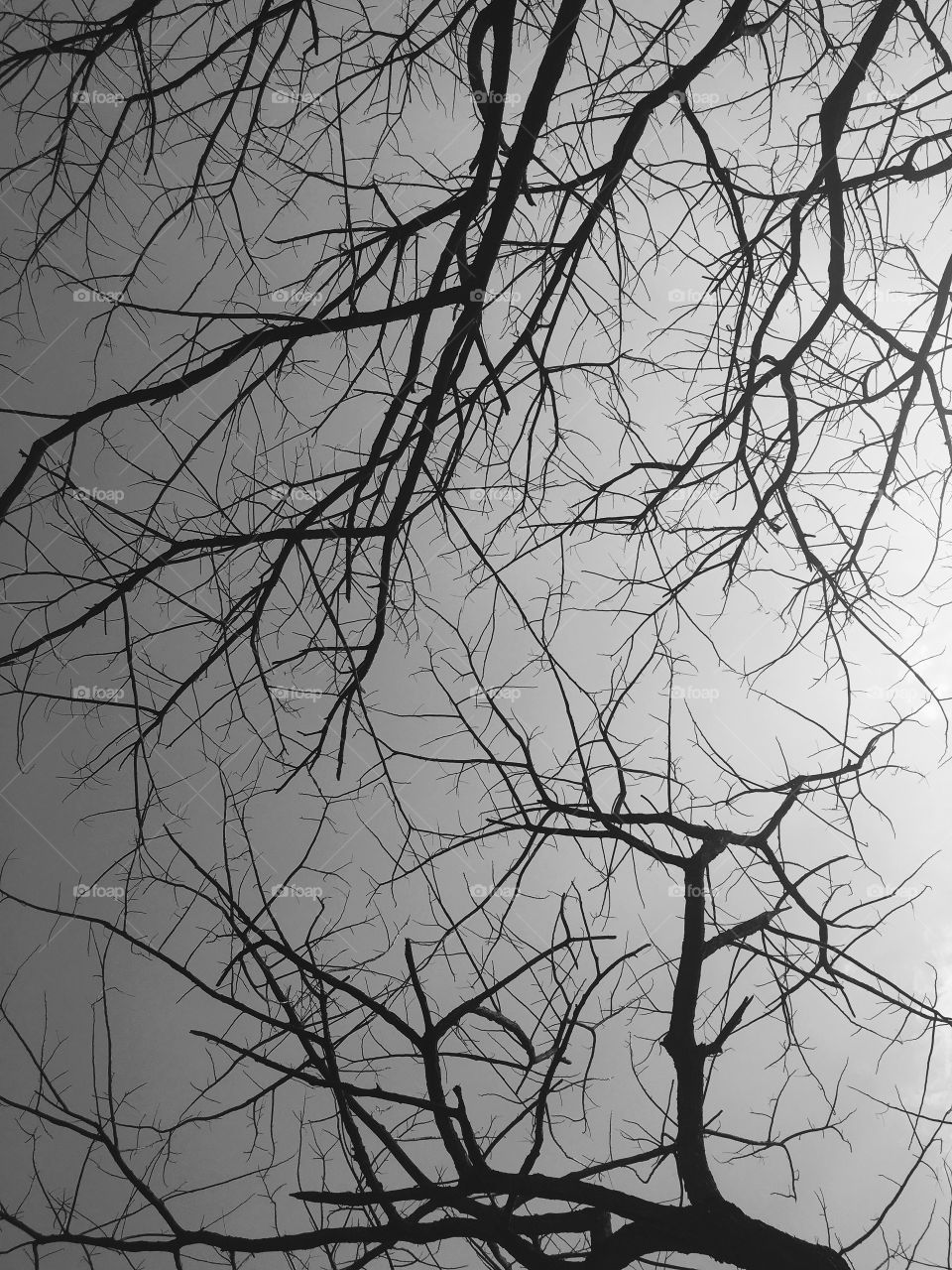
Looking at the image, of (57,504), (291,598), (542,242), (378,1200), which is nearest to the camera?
(378,1200)

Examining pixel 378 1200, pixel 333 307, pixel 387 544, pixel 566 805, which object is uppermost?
pixel 333 307

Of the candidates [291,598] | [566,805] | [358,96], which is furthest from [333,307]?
[566,805]

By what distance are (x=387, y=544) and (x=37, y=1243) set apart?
56.2 inches

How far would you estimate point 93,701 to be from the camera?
70.5 inches

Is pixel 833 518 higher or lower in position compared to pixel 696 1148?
higher

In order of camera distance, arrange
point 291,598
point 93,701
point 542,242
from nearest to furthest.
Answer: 1. point 93,701
2. point 542,242
3. point 291,598

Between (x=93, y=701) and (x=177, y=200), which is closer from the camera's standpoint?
(x=93, y=701)

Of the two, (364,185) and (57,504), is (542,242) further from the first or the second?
(57,504)

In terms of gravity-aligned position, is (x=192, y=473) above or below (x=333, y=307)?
below

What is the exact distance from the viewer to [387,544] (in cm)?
200

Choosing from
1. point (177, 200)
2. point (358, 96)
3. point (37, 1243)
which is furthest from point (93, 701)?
point (358, 96)

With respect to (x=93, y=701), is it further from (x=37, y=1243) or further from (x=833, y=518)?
(x=833, y=518)

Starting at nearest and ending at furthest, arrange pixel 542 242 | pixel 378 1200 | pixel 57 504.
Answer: pixel 378 1200 → pixel 57 504 → pixel 542 242

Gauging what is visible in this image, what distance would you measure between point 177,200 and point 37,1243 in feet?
6.77
